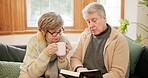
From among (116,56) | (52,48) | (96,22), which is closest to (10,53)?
(52,48)

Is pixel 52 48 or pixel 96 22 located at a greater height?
pixel 96 22

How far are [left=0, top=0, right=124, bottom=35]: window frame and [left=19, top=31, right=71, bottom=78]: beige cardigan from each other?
1.65 meters

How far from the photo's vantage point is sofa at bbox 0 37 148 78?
2.25 metres

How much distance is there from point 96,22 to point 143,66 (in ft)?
2.31

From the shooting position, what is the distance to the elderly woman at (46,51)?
1849 mm

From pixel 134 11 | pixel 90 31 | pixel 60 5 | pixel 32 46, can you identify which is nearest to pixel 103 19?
pixel 90 31

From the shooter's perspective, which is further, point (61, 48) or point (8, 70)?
point (8, 70)

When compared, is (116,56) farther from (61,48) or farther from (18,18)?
(18,18)

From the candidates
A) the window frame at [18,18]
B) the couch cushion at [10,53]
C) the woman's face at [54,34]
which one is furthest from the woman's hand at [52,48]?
the window frame at [18,18]

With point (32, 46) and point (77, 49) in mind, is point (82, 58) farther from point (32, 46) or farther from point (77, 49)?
point (32, 46)

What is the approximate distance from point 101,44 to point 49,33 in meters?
0.46

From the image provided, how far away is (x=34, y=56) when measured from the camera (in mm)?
1938

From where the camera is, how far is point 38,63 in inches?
72.9

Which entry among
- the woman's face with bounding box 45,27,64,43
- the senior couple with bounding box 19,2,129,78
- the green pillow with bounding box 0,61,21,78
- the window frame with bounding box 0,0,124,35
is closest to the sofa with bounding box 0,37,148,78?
the green pillow with bounding box 0,61,21,78
